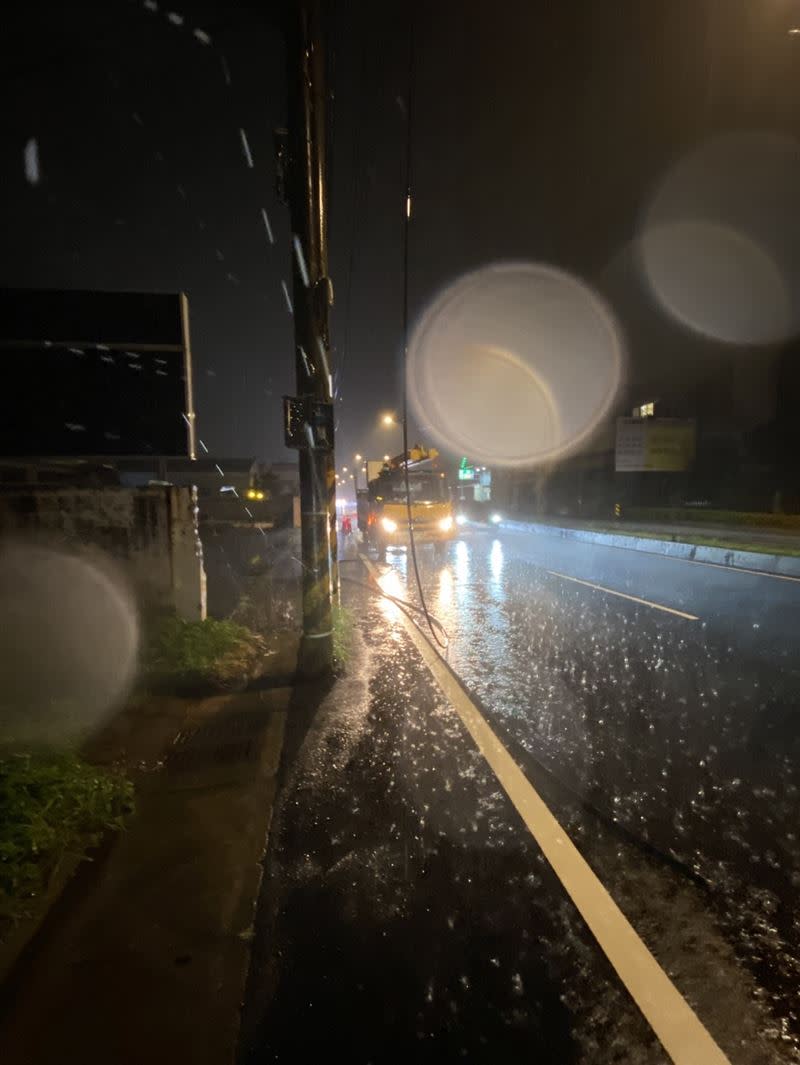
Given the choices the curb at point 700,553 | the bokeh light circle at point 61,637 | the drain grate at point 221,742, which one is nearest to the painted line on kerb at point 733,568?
the curb at point 700,553

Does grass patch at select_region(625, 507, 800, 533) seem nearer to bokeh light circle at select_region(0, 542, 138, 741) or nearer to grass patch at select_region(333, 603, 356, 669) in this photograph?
grass patch at select_region(333, 603, 356, 669)

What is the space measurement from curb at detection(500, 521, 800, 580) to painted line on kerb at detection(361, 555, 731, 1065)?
1230cm

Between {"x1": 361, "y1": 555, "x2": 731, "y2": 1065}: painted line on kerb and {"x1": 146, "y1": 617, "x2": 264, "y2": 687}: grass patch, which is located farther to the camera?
{"x1": 146, "y1": 617, "x2": 264, "y2": 687}: grass patch

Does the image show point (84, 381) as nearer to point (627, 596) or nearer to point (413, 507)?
point (627, 596)

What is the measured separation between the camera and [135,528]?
6246 millimetres

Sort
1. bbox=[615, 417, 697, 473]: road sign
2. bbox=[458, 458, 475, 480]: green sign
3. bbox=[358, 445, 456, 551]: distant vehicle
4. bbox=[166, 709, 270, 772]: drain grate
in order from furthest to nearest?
bbox=[458, 458, 475, 480]: green sign, bbox=[615, 417, 697, 473]: road sign, bbox=[358, 445, 456, 551]: distant vehicle, bbox=[166, 709, 270, 772]: drain grate

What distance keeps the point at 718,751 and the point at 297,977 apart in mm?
3442

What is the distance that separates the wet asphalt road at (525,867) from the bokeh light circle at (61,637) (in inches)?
86.6

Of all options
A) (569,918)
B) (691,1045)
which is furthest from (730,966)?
(569,918)

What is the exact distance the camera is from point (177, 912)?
268 centimetres

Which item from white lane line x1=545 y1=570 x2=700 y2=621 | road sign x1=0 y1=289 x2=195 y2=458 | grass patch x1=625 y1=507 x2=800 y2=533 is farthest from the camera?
grass patch x1=625 y1=507 x2=800 y2=533

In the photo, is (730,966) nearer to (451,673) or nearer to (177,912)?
(177,912)

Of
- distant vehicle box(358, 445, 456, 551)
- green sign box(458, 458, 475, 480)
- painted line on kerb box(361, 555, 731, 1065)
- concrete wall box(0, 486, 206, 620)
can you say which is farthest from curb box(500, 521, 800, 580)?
green sign box(458, 458, 475, 480)

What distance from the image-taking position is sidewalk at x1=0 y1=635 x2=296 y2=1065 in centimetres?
205
